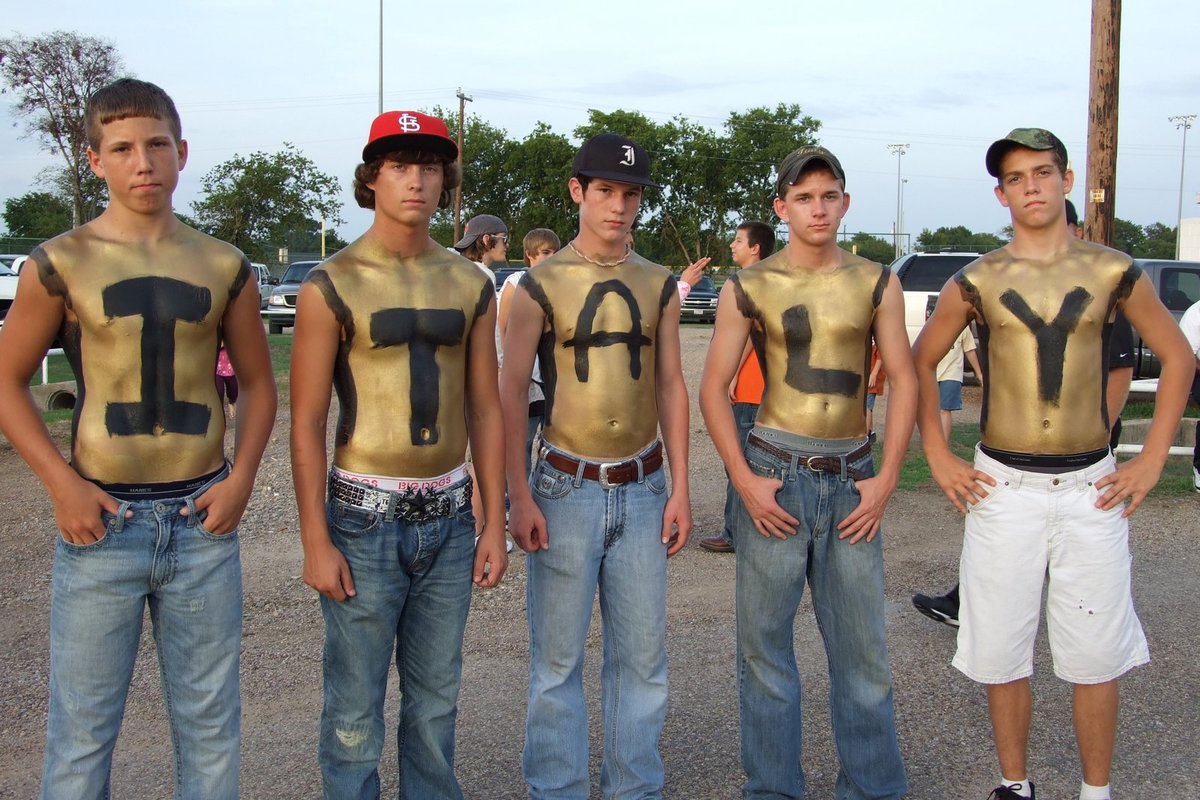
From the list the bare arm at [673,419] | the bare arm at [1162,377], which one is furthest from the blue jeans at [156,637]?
the bare arm at [1162,377]

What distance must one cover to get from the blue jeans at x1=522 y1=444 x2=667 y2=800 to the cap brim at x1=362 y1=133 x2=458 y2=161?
1008 millimetres

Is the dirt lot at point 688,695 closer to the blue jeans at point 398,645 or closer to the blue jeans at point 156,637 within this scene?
the blue jeans at point 398,645

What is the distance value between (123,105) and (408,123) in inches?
30.0

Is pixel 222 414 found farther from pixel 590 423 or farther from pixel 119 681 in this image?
pixel 590 423

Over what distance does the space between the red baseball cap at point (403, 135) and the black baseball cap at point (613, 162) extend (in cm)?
48

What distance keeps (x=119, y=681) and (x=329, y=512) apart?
71cm

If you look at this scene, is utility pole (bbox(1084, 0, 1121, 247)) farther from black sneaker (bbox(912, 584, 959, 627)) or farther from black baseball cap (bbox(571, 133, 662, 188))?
black baseball cap (bbox(571, 133, 662, 188))

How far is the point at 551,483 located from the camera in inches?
131

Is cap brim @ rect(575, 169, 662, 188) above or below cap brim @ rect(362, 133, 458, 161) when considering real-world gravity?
below

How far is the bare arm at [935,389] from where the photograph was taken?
3.52 metres

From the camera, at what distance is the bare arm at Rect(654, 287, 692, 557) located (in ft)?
11.2

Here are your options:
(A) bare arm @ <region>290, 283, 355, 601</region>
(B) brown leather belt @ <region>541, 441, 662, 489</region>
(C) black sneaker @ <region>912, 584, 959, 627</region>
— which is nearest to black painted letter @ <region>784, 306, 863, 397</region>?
(B) brown leather belt @ <region>541, 441, 662, 489</region>

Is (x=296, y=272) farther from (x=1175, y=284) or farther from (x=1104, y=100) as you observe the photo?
(x=1104, y=100)

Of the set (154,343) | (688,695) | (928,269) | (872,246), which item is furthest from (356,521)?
(872,246)
